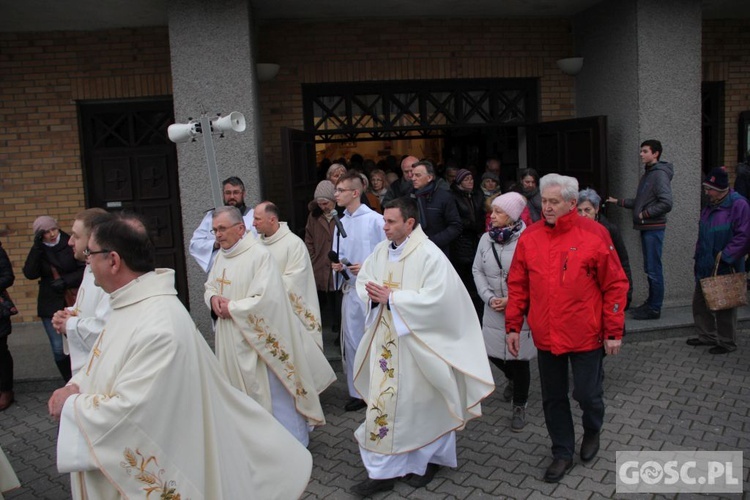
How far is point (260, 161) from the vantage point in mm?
7746

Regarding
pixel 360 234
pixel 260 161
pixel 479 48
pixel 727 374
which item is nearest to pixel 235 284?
pixel 360 234

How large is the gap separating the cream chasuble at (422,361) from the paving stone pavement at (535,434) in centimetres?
42

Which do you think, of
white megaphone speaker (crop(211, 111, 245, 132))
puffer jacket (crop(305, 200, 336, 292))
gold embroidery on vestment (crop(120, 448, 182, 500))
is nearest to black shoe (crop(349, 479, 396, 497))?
gold embroidery on vestment (crop(120, 448, 182, 500))

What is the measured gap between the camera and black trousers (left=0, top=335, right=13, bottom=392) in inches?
247

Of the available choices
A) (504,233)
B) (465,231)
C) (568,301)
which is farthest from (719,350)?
(568,301)

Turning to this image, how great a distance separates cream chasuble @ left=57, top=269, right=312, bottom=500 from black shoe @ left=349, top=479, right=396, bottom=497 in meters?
1.44

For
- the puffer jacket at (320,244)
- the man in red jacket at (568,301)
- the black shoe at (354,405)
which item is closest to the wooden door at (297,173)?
the puffer jacket at (320,244)

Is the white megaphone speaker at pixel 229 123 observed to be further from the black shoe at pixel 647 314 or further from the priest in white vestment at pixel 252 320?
the black shoe at pixel 647 314

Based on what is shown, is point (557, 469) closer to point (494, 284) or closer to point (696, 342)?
point (494, 284)

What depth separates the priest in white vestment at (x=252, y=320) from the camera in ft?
15.5

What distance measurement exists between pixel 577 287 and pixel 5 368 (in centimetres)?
517

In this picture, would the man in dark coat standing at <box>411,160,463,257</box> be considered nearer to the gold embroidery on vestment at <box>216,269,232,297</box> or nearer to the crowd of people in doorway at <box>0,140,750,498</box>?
the crowd of people in doorway at <box>0,140,750,498</box>

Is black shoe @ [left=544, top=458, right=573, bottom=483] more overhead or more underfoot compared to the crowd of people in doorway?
more underfoot

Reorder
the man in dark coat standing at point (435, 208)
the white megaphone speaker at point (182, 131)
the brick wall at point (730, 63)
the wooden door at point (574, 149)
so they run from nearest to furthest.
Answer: the white megaphone speaker at point (182, 131)
the man in dark coat standing at point (435, 208)
the wooden door at point (574, 149)
the brick wall at point (730, 63)
